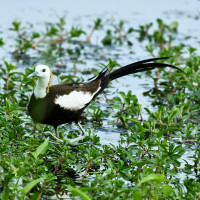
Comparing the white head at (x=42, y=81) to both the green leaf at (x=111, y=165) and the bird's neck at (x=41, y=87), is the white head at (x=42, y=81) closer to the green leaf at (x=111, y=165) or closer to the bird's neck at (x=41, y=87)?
the bird's neck at (x=41, y=87)

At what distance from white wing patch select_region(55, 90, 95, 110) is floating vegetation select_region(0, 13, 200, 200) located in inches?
12.1

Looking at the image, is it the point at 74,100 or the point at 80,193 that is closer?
the point at 80,193

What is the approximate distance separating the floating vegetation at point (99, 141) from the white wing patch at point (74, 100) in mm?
309

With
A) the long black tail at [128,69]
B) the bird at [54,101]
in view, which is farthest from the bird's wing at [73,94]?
the long black tail at [128,69]

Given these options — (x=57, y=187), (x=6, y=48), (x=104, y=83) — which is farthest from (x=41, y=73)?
(x=6, y=48)

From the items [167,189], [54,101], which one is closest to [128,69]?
[54,101]

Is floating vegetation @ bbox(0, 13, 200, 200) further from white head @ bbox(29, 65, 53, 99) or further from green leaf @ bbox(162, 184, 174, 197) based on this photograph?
white head @ bbox(29, 65, 53, 99)

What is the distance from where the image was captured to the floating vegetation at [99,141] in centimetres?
429

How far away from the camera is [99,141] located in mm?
5465

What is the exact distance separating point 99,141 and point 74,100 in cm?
58

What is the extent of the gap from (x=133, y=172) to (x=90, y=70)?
4.10 m

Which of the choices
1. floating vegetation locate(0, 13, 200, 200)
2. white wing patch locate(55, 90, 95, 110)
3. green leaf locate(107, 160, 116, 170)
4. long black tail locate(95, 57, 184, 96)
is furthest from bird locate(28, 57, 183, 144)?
green leaf locate(107, 160, 116, 170)

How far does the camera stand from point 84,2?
45.1 feet

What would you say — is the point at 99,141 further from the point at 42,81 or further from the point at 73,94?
the point at 42,81
